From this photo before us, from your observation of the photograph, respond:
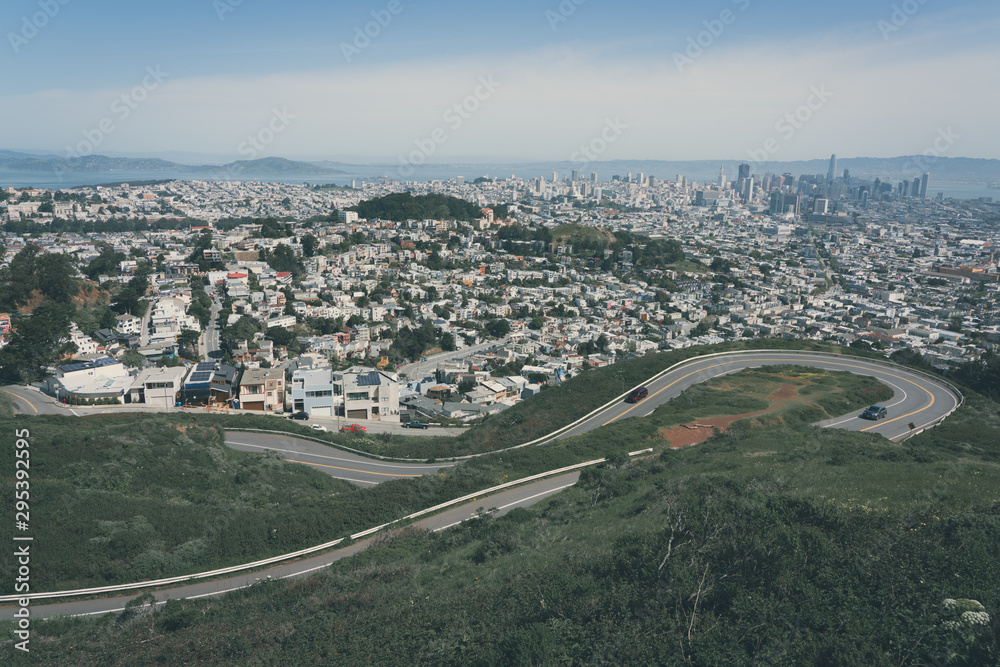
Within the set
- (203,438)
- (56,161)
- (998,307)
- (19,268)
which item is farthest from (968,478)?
(56,161)

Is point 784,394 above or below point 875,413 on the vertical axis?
below

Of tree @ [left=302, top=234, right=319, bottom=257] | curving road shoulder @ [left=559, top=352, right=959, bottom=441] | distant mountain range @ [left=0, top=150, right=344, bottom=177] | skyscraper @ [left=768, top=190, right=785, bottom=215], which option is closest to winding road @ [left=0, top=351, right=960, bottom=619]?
curving road shoulder @ [left=559, top=352, right=959, bottom=441]

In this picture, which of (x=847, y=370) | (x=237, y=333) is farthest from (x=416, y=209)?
(x=847, y=370)

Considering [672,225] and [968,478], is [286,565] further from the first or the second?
[672,225]

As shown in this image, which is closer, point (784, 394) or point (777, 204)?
point (784, 394)

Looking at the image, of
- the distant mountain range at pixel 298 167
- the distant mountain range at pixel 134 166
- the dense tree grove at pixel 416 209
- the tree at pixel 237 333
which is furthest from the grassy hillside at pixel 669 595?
the distant mountain range at pixel 298 167

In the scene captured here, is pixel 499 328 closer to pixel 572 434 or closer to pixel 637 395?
pixel 637 395
